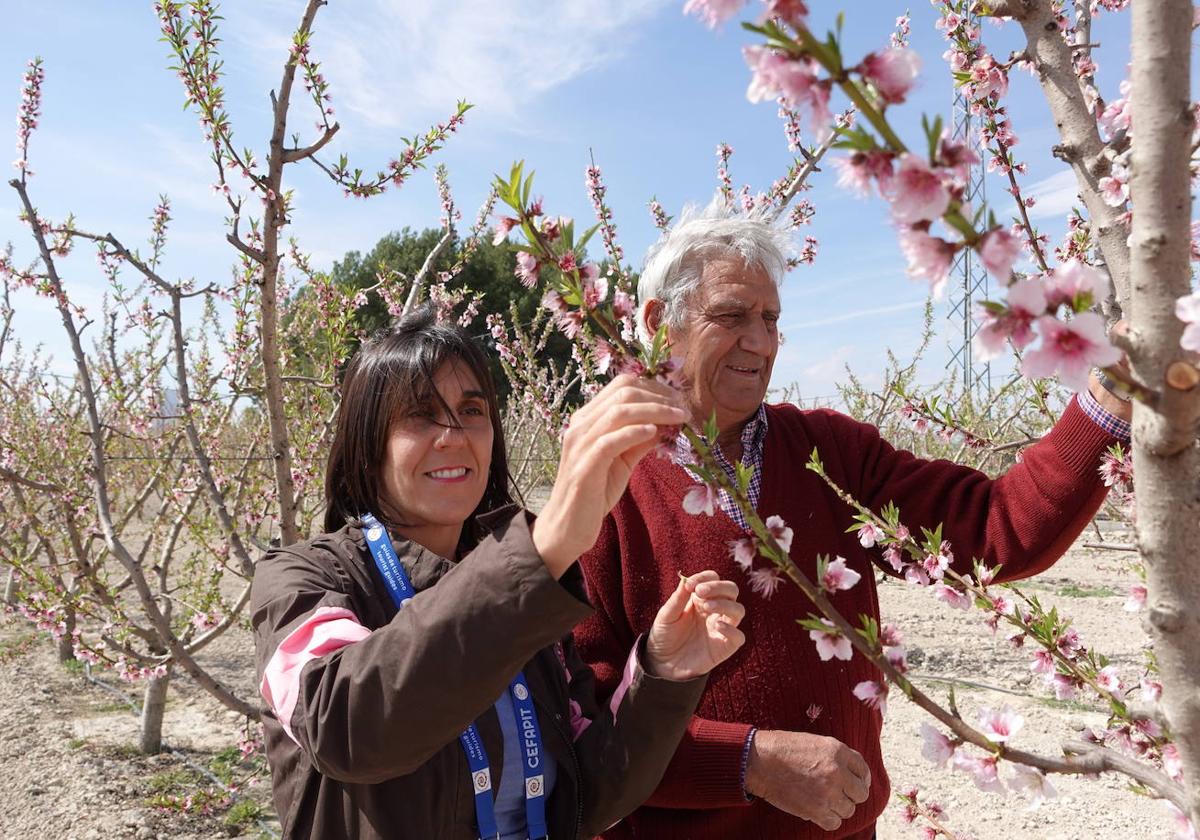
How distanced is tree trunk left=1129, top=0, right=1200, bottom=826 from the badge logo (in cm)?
99

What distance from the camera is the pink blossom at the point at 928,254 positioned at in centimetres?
65

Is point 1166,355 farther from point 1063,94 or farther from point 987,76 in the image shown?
point 987,76

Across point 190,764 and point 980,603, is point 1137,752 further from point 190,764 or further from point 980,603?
point 190,764

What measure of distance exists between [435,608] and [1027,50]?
3.24 ft

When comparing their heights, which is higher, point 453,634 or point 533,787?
point 453,634

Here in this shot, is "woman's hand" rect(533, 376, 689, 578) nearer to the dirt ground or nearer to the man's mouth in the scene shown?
the man's mouth

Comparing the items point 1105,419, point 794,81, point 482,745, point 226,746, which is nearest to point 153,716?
point 226,746

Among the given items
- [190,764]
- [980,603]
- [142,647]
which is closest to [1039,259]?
→ [980,603]

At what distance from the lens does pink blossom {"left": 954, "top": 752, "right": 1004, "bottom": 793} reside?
88 cm

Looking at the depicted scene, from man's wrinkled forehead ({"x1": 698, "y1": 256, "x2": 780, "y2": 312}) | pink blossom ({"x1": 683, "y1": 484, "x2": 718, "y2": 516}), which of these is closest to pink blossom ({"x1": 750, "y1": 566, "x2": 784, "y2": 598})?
pink blossom ({"x1": 683, "y1": 484, "x2": 718, "y2": 516})

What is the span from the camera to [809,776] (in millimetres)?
1637

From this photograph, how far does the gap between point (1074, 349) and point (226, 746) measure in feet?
19.4

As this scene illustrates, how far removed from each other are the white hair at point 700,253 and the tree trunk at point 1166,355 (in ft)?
4.24

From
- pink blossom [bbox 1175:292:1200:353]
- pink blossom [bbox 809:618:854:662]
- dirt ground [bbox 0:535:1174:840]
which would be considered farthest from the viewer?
dirt ground [bbox 0:535:1174:840]
